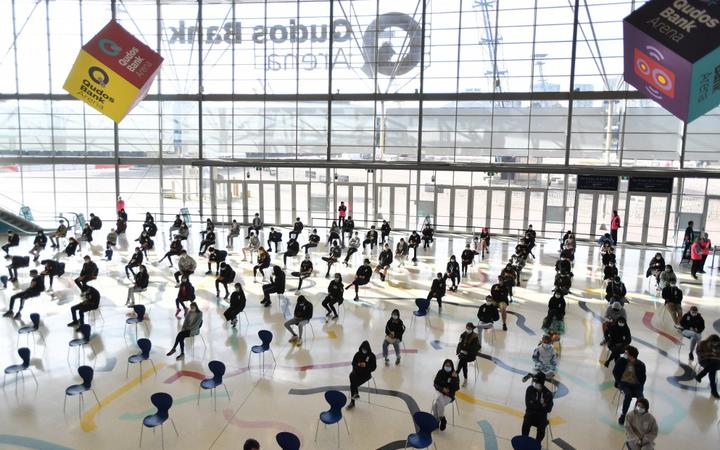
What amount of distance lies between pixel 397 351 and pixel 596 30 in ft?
64.6

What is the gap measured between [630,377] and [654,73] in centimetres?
896

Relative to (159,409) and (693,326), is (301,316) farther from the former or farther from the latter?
(693,326)

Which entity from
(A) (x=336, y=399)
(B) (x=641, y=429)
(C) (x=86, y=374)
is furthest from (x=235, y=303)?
(B) (x=641, y=429)

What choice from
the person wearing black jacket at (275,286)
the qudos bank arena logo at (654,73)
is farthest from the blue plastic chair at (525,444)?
the qudos bank arena logo at (654,73)

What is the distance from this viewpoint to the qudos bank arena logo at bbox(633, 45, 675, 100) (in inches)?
497

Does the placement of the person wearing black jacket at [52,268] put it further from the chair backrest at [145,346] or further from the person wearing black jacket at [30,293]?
the chair backrest at [145,346]

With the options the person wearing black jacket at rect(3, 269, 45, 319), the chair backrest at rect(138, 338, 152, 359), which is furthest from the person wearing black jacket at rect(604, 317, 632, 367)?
the person wearing black jacket at rect(3, 269, 45, 319)

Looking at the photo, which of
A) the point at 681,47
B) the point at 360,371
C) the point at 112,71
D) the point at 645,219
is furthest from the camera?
Result: the point at 645,219

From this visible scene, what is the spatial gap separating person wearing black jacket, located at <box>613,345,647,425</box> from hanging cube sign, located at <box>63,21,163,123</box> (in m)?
15.1

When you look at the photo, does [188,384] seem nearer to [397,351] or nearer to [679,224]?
[397,351]

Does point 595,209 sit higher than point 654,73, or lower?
lower

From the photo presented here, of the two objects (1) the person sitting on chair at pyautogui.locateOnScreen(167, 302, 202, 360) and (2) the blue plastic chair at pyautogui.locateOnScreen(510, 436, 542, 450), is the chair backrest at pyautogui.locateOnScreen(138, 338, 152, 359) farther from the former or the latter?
(2) the blue plastic chair at pyautogui.locateOnScreen(510, 436, 542, 450)

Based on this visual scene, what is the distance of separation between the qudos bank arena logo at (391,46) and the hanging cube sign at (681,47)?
1304 cm

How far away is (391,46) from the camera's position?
2586cm
